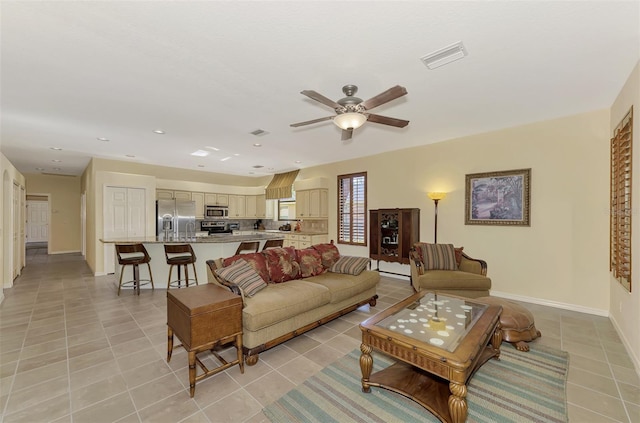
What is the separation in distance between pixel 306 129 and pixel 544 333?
14.0 ft

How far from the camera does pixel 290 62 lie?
251 cm

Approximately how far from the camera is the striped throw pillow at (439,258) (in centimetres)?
433

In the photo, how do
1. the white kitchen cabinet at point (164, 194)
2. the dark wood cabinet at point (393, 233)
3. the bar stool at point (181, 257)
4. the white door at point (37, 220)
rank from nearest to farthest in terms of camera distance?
the bar stool at point (181, 257) < the dark wood cabinet at point (393, 233) < the white kitchen cabinet at point (164, 194) < the white door at point (37, 220)

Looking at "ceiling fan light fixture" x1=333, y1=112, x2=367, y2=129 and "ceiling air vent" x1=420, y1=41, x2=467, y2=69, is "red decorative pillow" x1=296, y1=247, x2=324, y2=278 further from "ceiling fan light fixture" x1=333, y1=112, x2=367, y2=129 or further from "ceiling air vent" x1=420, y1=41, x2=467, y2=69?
"ceiling air vent" x1=420, y1=41, x2=467, y2=69

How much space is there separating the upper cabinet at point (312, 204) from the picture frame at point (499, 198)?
11.4 ft

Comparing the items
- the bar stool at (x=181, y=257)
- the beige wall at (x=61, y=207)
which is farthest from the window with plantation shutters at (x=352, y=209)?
the beige wall at (x=61, y=207)

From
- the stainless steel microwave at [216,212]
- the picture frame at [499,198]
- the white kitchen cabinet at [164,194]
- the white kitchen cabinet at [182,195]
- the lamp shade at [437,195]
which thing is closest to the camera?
the picture frame at [499,198]

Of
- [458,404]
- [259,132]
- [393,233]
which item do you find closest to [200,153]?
[259,132]

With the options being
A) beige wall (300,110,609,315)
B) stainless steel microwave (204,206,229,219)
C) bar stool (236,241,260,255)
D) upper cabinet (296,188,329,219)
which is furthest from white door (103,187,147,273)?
beige wall (300,110,609,315)

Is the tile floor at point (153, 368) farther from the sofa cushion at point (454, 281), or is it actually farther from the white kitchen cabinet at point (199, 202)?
the white kitchen cabinet at point (199, 202)

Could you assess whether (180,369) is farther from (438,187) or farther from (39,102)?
(438,187)

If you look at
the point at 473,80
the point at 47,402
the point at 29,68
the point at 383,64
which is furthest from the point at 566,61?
the point at 47,402

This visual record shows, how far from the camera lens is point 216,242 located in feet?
15.7

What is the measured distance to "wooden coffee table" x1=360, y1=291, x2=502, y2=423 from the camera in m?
1.70
